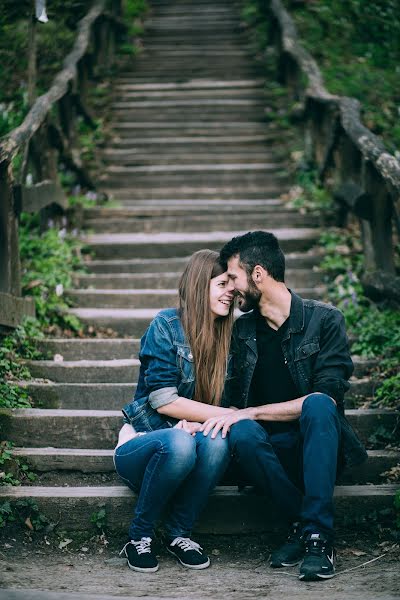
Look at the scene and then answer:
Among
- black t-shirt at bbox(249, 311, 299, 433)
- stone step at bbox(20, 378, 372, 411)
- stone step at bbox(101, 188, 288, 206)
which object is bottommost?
stone step at bbox(20, 378, 372, 411)

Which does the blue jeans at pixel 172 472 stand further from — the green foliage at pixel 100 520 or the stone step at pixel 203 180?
the stone step at pixel 203 180

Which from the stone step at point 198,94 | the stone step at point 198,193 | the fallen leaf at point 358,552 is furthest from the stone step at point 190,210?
the fallen leaf at point 358,552

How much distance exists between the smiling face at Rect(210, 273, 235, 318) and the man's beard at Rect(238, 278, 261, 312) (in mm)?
62

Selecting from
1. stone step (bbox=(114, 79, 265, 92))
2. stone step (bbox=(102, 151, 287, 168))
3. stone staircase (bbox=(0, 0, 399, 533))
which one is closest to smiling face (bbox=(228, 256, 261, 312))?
stone staircase (bbox=(0, 0, 399, 533))

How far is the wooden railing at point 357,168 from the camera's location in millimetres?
4914

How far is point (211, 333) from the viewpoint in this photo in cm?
363

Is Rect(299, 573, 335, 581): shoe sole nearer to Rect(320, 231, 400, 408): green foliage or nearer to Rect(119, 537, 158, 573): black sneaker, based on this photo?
Rect(119, 537, 158, 573): black sneaker

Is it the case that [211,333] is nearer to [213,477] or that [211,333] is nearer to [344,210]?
[213,477]

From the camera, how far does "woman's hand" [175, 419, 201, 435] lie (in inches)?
135

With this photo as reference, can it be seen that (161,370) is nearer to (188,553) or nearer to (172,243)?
(188,553)

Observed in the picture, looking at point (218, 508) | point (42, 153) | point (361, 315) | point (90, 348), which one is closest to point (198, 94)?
point (42, 153)

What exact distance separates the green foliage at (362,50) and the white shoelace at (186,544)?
4.89 m

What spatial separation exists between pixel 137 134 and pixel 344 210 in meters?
3.11

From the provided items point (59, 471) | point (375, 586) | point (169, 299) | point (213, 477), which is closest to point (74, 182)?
point (169, 299)
